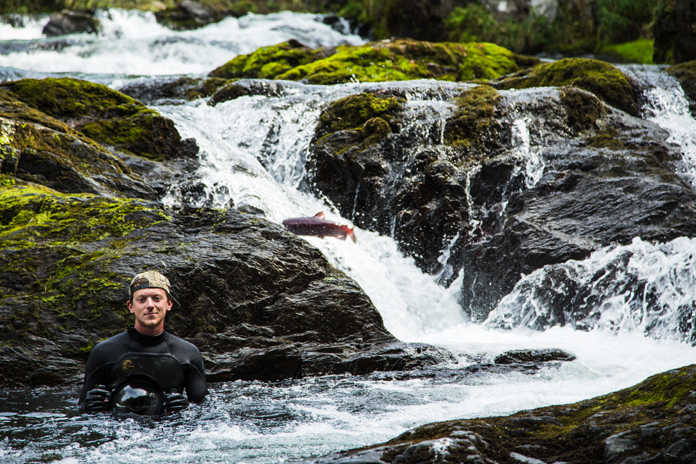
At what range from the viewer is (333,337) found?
6430mm

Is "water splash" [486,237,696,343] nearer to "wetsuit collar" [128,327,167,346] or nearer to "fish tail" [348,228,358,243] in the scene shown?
"fish tail" [348,228,358,243]

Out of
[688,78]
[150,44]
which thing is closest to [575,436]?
[688,78]

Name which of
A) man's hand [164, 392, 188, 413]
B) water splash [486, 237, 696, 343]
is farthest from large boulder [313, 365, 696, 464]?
water splash [486, 237, 696, 343]

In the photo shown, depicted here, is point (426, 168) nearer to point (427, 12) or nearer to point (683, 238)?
point (683, 238)

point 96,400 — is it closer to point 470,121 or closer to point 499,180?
point 499,180

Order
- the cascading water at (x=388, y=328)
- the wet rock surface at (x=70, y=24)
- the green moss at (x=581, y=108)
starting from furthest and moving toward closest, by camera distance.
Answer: the wet rock surface at (x=70, y=24) → the green moss at (x=581, y=108) → the cascading water at (x=388, y=328)

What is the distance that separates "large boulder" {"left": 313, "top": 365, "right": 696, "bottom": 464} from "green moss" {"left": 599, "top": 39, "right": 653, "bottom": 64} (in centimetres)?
2562

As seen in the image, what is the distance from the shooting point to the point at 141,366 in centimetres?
416

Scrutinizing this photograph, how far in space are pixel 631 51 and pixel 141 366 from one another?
2825 centimetres

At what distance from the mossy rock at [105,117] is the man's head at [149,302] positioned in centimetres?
677

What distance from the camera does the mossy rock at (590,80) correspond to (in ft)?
44.9

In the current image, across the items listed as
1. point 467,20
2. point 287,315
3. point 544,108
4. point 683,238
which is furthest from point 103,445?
point 467,20

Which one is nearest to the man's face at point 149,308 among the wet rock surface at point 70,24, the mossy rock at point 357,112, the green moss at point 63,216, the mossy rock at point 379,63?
the green moss at point 63,216

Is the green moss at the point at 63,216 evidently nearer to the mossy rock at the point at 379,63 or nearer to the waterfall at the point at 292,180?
the waterfall at the point at 292,180
